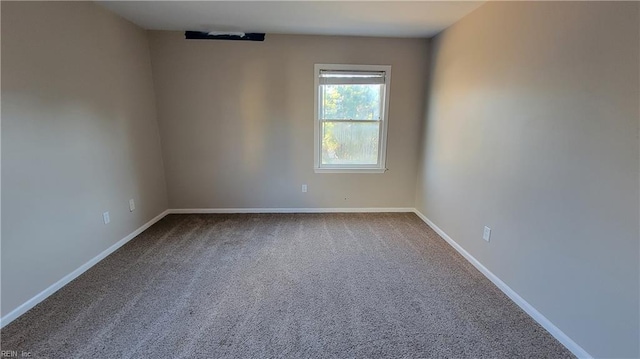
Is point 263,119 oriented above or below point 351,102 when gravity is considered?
below

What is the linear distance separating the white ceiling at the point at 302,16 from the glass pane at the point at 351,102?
65 cm

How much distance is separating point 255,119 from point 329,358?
9.41 ft

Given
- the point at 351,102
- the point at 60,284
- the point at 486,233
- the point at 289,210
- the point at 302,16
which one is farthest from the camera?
the point at 289,210

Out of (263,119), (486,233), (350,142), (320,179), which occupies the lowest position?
(486,233)

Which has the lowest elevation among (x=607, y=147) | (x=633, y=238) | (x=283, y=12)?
(x=633, y=238)

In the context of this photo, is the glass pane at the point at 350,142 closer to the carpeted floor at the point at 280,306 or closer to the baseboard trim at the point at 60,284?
the carpeted floor at the point at 280,306

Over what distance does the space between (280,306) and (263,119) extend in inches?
94.2

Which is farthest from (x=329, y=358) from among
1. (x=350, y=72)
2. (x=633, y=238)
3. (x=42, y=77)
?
(x=350, y=72)

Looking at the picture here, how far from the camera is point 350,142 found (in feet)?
12.5

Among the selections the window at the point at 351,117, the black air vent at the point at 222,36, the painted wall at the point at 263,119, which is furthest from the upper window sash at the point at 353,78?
the black air vent at the point at 222,36

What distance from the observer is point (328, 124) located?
3.72 metres

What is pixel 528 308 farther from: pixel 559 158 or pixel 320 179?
pixel 320 179

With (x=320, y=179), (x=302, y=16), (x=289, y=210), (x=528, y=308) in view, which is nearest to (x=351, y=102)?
(x=320, y=179)

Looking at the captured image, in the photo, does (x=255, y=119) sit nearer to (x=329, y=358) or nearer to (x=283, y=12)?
(x=283, y=12)
